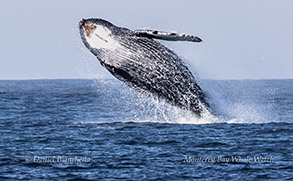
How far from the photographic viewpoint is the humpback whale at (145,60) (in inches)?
795

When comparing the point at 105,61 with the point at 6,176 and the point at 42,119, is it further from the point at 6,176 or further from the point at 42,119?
the point at 42,119

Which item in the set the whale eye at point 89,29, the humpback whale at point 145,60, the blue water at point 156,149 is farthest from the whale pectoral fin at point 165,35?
the blue water at point 156,149

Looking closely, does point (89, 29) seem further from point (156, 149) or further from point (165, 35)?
point (156, 149)

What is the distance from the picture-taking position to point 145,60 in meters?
21.1

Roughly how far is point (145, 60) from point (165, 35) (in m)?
1.32

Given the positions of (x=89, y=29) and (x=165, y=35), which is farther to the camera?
(x=165, y=35)

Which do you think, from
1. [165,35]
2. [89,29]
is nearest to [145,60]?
[165,35]

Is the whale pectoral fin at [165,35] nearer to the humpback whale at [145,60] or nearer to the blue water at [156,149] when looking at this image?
the humpback whale at [145,60]

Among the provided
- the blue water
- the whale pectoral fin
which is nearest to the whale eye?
the whale pectoral fin

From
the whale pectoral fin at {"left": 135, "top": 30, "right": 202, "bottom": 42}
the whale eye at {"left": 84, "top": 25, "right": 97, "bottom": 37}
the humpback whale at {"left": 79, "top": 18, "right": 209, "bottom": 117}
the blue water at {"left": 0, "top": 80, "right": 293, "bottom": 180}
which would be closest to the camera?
the blue water at {"left": 0, "top": 80, "right": 293, "bottom": 180}

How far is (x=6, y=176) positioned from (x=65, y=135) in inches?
295

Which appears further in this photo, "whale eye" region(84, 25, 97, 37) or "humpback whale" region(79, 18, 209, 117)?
"humpback whale" region(79, 18, 209, 117)

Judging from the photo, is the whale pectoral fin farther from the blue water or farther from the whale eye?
the blue water

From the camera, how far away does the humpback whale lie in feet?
66.3
